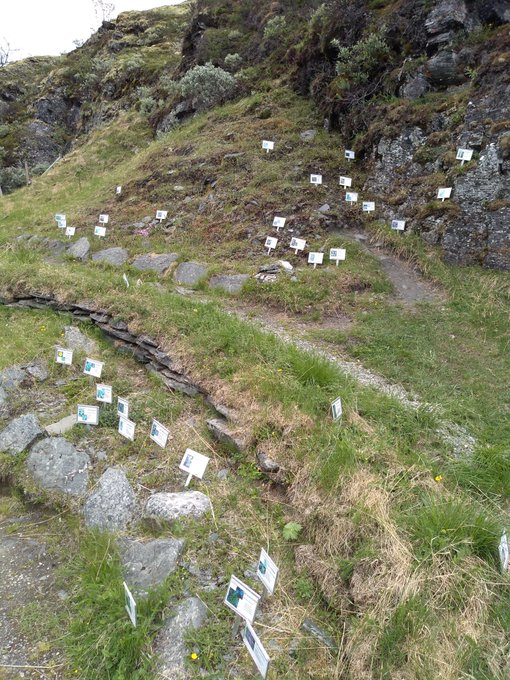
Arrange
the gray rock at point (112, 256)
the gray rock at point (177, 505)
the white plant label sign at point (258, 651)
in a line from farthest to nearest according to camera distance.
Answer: the gray rock at point (112, 256) → the gray rock at point (177, 505) → the white plant label sign at point (258, 651)

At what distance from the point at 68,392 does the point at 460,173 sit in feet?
29.7

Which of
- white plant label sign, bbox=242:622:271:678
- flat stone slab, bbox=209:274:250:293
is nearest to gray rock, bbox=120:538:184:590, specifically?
white plant label sign, bbox=242:622:271:678

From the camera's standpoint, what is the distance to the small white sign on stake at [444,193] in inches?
406

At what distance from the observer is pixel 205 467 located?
4.83 m

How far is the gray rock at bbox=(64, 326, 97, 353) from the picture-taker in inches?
303

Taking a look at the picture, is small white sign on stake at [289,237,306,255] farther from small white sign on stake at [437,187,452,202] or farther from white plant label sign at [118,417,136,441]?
white plant label sign at [118,417,136,441]

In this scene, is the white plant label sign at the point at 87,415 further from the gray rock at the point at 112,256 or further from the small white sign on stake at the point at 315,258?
the gray rock at the point at 112,256

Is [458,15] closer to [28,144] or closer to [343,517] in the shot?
[343,517]

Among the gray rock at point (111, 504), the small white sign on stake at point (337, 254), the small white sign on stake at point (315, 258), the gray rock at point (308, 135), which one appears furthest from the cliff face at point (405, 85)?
the gray rock at point (111, 504)

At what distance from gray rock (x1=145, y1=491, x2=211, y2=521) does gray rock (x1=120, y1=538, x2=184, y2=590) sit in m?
0.31

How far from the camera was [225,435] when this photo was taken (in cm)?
532

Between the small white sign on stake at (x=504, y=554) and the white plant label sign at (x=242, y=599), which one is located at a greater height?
the white plant label sign at (x=242, y=599)

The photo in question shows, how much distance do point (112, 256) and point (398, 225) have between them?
22.8 feet

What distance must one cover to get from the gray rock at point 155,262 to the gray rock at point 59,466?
599cm
